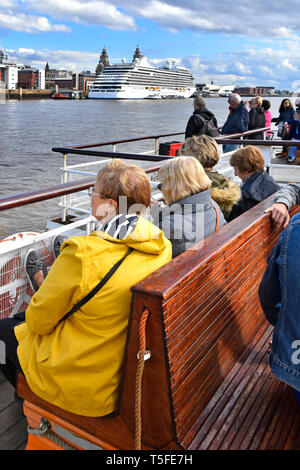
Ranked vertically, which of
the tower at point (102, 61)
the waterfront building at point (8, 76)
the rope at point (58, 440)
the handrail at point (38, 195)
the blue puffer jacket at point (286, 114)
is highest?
the tower at point (102, 61)

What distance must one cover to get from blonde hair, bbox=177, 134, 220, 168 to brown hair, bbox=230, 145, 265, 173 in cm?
25

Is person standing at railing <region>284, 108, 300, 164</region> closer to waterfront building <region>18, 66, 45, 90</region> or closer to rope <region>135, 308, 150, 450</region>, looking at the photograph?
rope <region>135, 308, 150, 450</region>

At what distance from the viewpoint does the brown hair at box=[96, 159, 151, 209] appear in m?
1.77

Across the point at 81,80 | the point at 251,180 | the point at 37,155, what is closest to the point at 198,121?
the point at 251,180

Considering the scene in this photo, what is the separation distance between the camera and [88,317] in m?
1.62

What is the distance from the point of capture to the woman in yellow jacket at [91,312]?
1565 mm

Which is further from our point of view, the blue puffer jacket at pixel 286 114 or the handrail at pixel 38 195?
the blue puffer jacket at pixel 286 114

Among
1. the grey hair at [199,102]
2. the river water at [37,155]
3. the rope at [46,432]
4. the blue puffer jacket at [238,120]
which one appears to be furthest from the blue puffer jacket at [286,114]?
the rope at [46,432]

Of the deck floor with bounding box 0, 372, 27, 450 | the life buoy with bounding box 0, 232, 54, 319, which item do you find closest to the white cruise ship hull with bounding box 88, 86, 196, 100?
the life buoy with bounding box 0, 232, 54, 319

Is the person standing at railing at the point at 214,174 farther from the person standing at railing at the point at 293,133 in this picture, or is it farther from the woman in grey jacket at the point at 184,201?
the person standing at railing at the point at 293,133

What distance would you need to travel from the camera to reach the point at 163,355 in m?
1.44

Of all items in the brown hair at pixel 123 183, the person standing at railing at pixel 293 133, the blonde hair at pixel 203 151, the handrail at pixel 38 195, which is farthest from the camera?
the person standing at railing at pixel 293 133

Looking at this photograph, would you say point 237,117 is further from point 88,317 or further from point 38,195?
point 88,317

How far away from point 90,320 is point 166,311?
353mm
